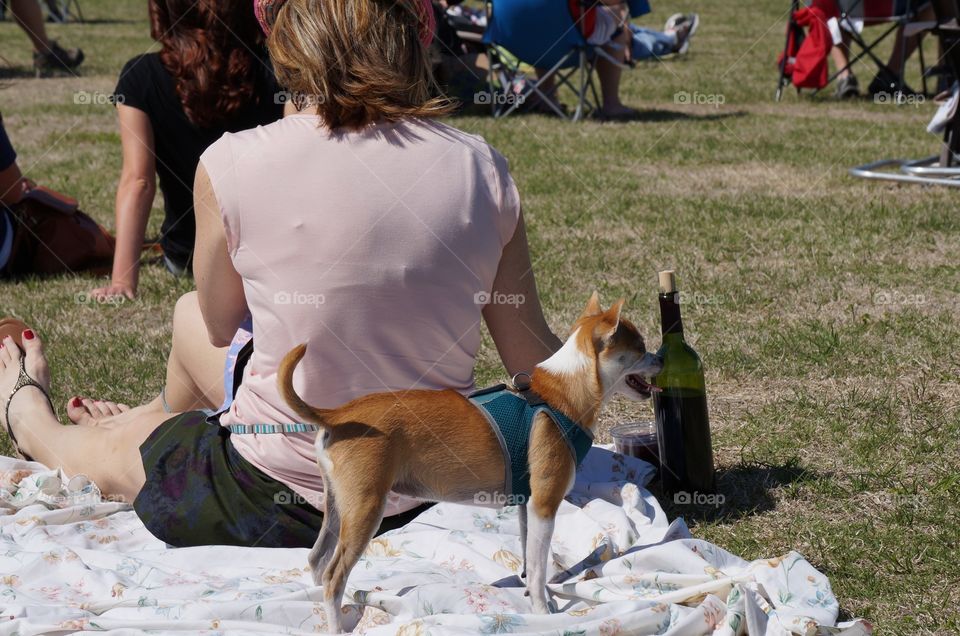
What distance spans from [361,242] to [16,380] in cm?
182

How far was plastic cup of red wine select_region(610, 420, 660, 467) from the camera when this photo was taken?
3.31m

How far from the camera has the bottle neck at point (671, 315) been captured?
3027 millimetres

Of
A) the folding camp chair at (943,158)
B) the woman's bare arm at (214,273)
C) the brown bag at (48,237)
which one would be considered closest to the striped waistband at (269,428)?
the woman's bare arm at (214,273)

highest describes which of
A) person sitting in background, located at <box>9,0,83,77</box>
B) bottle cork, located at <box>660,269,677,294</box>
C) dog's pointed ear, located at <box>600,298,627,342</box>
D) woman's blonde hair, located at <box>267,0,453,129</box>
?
woman's blonde hair, located at <box>267,0,453,129</box>

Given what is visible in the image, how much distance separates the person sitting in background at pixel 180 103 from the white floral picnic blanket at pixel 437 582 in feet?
6.94

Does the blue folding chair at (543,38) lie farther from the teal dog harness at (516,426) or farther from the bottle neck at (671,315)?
the teal dog harness at (516,426)

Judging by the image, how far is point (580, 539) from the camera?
9.30 ft

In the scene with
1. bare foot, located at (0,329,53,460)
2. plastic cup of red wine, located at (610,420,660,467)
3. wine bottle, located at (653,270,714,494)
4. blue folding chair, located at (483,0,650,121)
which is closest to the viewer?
wine bottle, located at (653,270,714,494)

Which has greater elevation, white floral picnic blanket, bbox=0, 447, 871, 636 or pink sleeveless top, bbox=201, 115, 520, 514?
pink sleeveless top, bbox=201, 115, 520, 514

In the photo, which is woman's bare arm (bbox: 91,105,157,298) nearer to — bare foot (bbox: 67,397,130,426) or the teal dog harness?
bare foot (bbox: 67,397,130,426)

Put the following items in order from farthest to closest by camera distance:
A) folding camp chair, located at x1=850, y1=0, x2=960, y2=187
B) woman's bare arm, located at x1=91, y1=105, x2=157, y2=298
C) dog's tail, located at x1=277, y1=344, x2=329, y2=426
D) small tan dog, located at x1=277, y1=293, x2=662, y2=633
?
folding camp chair, located at x1=850, y1=0, x2=960, y2=187 < woman's bare arm, located at x1=91, y1=105, x2=157, y2=298 < small tan dog, located at x1=277, y1=293, x2=662, y2=633 < dog's tail, located at x1=277, y1=344, x2=329, y2=426

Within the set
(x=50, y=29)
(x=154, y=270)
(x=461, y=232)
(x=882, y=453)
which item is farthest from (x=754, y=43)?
(x=461, y=232)

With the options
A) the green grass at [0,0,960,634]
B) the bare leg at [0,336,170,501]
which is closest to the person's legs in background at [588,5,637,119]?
the green grass at [0,0,960,634]

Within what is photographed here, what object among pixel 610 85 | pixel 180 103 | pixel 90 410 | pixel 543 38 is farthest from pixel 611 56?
pixel 90 410
